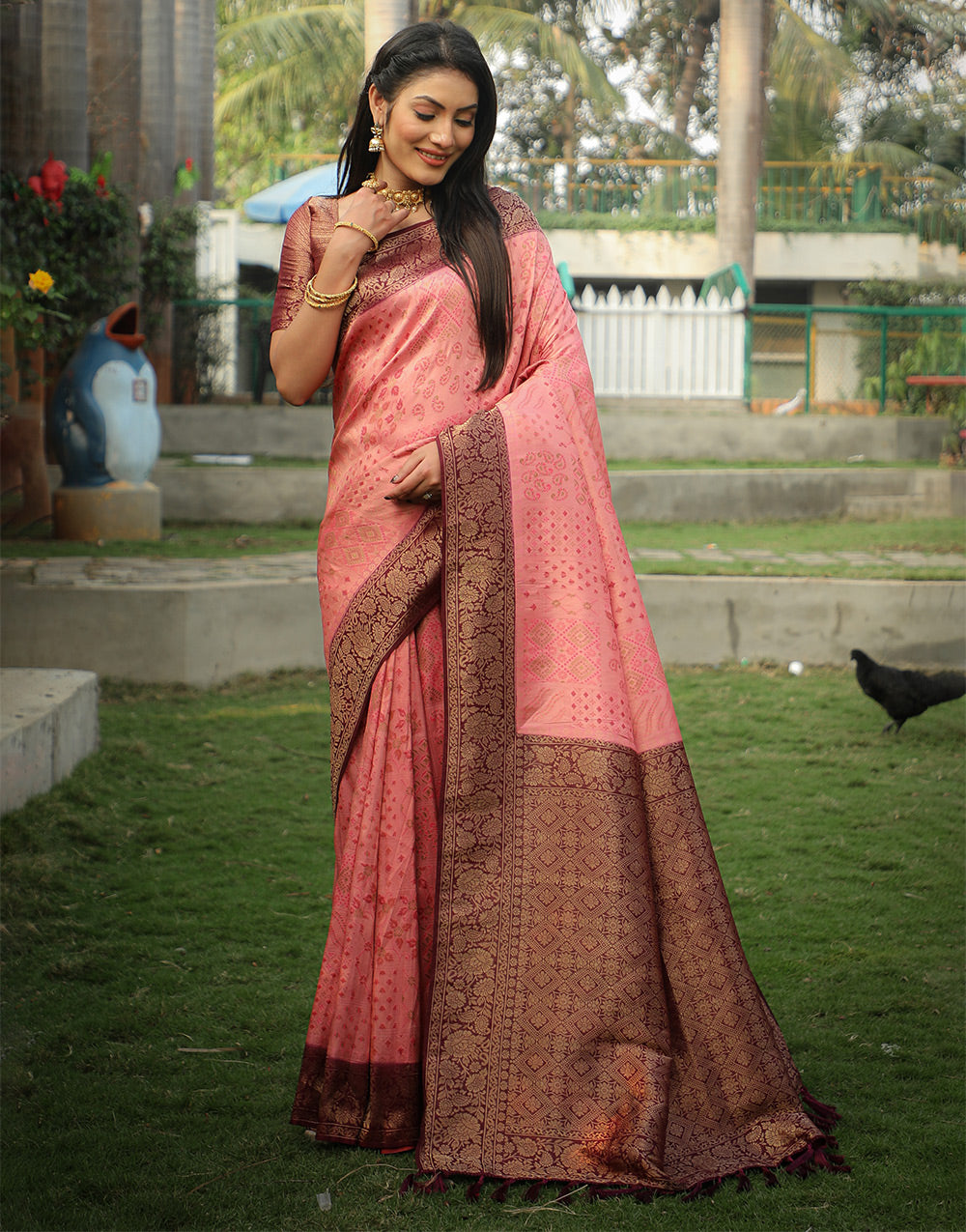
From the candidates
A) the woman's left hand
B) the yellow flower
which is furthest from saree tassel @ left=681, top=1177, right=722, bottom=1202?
the yellow flower

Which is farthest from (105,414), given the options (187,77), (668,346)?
(187,77)

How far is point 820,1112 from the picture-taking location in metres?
2.44

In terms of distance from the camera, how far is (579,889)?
2281mm

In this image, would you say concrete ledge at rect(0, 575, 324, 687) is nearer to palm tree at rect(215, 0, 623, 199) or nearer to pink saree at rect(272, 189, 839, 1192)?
pink saree at rect(272, 189, 839, 1192)

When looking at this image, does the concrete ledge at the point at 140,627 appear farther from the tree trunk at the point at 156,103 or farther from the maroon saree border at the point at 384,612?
the tree trunk at the point at 156,103

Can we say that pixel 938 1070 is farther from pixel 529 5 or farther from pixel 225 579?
pixel 529 5

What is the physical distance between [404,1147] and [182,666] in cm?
373

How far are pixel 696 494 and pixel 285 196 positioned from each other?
7.89 meters

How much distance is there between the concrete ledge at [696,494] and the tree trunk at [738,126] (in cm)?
594

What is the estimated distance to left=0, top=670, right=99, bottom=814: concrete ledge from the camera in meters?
3.83

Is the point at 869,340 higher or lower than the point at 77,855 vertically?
higher

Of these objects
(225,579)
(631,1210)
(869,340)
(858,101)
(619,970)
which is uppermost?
(858,101)

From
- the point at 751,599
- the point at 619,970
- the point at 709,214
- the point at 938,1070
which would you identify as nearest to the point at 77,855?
the point at 619,970

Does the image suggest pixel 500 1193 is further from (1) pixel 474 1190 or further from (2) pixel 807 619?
(2) pixel 807 619
